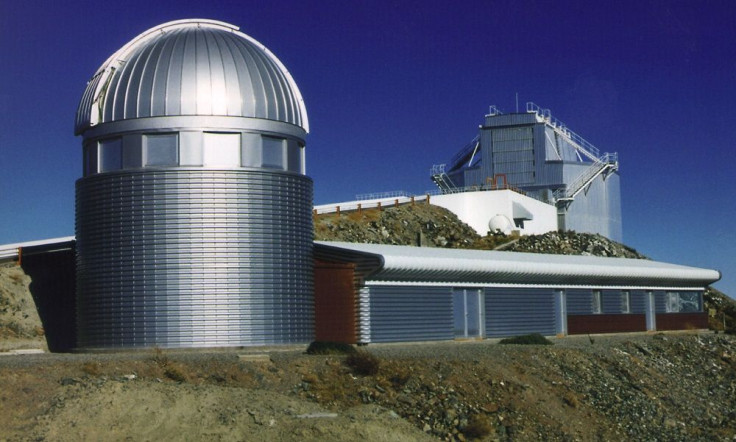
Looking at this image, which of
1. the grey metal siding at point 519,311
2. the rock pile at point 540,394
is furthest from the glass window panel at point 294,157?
the grey metal siding at point 519,311

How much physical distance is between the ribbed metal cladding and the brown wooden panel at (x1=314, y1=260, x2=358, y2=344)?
1974 mm

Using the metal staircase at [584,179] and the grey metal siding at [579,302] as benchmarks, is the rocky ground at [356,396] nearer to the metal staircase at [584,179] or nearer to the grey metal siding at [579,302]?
the grey metal siding at [579,302]

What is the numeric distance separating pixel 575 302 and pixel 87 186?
19812mm

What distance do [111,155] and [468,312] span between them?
12.9m

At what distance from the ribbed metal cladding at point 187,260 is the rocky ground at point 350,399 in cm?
98

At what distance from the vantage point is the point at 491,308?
112ft

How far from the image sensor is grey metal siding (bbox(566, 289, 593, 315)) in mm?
38438

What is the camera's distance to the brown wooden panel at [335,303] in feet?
96.4

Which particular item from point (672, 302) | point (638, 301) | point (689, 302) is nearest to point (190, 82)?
point (638, 301)

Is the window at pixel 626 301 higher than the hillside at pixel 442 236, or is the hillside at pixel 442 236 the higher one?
the hillside at pixel 442 236

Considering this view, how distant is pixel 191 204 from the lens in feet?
86.7

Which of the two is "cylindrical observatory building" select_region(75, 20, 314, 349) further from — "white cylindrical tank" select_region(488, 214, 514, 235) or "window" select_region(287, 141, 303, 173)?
"white cylindrical tank" select_region(488, 214, 514, 235)

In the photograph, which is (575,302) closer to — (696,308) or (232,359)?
(696,308)

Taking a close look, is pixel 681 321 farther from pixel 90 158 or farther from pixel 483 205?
pixel 90 158
